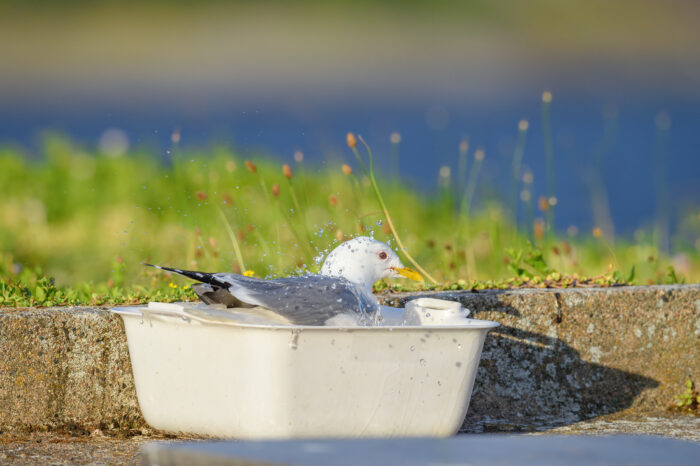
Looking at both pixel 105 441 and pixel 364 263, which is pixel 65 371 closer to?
pixel 105 441

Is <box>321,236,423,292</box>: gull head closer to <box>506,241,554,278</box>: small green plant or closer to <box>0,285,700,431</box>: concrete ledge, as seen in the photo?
<box>0,285,700,431</box>: concrete ledge

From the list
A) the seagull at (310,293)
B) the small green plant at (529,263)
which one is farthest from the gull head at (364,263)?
the small green plant at (529,263)

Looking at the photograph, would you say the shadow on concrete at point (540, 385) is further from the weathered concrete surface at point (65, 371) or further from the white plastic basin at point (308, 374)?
the weathered concrete surface at point (65, 371)

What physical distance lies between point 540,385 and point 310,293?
1275mm

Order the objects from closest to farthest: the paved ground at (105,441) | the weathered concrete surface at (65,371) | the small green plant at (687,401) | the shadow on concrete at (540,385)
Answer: the paved ground at (105,441) < the weathered concrete surface at (65,371) < the shadow on concrete at (540,385) < the small green plant at (687,401)

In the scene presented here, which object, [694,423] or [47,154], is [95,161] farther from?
[694,423]

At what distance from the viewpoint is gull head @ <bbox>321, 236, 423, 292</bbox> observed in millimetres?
3084

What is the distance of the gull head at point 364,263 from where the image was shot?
3084 mm

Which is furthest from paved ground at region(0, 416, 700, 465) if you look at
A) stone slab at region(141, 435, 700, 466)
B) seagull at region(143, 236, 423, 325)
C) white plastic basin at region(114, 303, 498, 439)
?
stone slab at region(141, 435, 700, 466)

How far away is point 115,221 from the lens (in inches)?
263

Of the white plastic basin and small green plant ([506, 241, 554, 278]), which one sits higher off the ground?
small green plant ([506, 241, 554, 278])

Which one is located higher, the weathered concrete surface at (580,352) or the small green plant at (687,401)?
the weathered concrete surface at (580,352)

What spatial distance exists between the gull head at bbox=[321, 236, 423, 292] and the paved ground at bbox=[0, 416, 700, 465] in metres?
0.78

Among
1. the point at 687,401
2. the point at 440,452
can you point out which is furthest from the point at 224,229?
the point at 440,452
